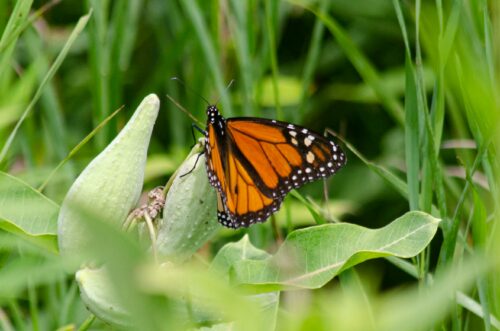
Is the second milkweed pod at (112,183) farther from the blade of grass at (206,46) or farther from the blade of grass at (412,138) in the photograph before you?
the blade of grass at (206,46)

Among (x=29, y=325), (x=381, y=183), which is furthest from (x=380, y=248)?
(x=381, y=183)

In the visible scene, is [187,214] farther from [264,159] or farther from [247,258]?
[264,159]

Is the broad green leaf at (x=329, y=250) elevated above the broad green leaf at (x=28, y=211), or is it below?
below

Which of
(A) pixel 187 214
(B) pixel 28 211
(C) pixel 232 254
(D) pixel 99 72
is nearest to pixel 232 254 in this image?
(C) pixel 232 254

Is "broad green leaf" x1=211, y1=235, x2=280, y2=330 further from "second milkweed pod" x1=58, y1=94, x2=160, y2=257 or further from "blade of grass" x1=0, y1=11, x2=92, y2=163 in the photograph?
"blade of grass" x1=0, y1=11, x2=92, y2=163

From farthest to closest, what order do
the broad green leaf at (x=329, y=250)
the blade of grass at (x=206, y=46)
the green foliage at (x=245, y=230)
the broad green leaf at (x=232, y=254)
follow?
the blade of grass at (x=206, y=46) < the broad green leaf at (x=232, y=254) < the broad green leaf at (x=329, y=250) < the green foliage at (x=245, y=230)

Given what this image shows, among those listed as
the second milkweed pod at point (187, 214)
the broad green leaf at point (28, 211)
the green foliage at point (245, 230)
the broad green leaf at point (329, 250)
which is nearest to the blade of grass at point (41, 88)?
the green foliage at point (245, 230)
